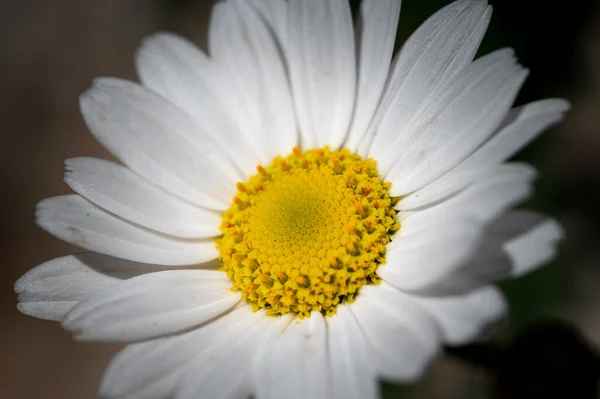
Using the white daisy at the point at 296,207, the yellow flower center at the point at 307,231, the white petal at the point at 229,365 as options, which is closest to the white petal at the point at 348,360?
the white daisy at the point at 296,207

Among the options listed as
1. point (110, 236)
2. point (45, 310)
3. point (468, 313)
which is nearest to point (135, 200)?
point (110, 236)

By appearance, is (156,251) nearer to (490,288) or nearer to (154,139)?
(154,139)

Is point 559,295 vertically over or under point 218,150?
under

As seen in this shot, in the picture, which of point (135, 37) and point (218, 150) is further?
point (135, 37)

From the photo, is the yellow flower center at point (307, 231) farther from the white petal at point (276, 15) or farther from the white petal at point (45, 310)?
the white petal at point (45, 310)

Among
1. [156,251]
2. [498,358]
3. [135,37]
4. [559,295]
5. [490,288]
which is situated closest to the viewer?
[490,288]

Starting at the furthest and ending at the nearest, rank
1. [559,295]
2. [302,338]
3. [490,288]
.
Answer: [559,295], [302,338], [490,288]

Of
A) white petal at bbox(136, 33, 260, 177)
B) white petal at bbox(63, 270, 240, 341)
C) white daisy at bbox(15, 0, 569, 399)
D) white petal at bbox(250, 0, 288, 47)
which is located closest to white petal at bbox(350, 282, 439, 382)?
white daisy at bbox(15, 0, 569, 399)

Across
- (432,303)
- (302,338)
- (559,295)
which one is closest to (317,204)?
(302,338)
